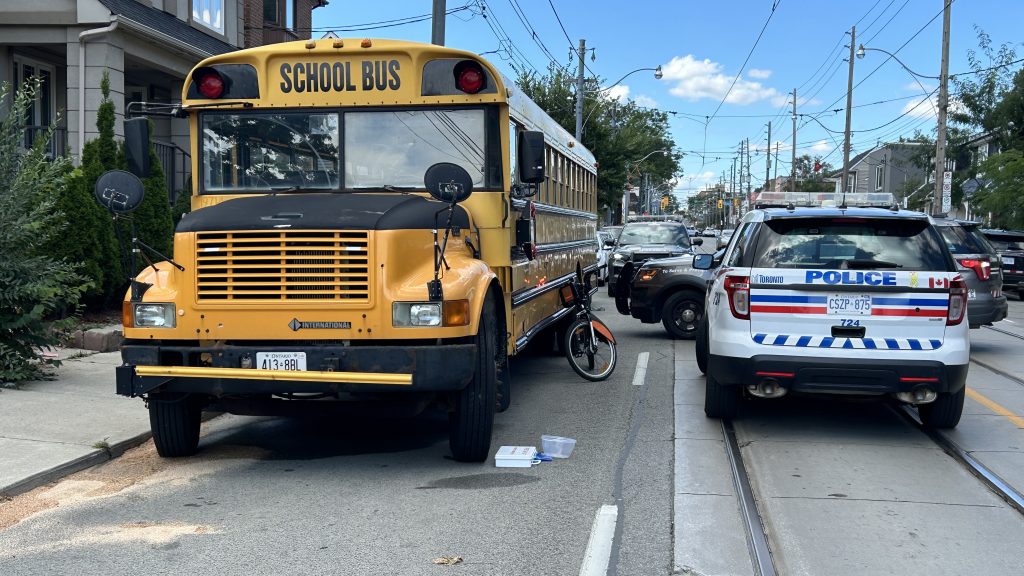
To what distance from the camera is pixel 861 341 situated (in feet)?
23.9

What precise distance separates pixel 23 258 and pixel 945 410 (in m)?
8.32

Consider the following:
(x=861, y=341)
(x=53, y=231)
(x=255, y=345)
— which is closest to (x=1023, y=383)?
(x=861, y=341)

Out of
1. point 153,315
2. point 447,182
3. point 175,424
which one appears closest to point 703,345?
point 447,182

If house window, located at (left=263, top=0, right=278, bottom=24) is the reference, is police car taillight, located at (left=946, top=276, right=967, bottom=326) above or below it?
below

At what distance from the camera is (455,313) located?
20.1 ft

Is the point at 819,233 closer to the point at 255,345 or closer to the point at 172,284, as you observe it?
the point at 255,345

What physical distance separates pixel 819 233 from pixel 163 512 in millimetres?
5173

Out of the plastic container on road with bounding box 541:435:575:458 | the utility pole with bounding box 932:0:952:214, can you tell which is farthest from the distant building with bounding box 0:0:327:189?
the utility pole with bounding box 932:0:952:214

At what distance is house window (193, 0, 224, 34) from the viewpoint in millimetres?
19906

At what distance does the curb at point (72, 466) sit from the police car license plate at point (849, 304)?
5440mm

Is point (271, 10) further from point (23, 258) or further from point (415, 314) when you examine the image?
point (415, 314)

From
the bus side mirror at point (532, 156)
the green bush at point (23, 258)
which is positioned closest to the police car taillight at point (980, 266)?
the bus side mirror at point (532, 156)

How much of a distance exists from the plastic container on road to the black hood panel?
1735 millimetres

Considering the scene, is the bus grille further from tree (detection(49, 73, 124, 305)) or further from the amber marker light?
tree (detection(49, 73, 124, 305))
